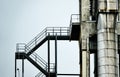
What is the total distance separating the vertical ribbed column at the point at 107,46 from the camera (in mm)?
79625

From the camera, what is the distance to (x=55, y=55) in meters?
98.6

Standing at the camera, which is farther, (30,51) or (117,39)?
(30,51)

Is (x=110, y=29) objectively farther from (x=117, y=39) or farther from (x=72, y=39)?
(x=72, y=39)

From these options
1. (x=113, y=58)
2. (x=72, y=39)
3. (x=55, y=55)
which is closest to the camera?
(x=113, y=58)

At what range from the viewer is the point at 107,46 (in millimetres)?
80250

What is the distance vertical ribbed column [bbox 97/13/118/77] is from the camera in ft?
261

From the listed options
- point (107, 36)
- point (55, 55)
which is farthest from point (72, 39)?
point (107, 36)

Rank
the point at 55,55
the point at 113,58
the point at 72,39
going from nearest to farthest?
1. the point at 113,58
2. the point at 72,39
3. the point at 55,55

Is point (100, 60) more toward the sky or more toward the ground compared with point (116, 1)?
more toward the ground

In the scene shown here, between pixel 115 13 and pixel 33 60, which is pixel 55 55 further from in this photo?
pixel 115 13

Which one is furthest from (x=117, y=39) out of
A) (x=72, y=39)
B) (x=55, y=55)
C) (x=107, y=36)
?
(x=55, y=55)

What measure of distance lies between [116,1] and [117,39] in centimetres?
336

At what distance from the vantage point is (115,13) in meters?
80.0

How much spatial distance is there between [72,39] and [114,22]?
13.1 meters
